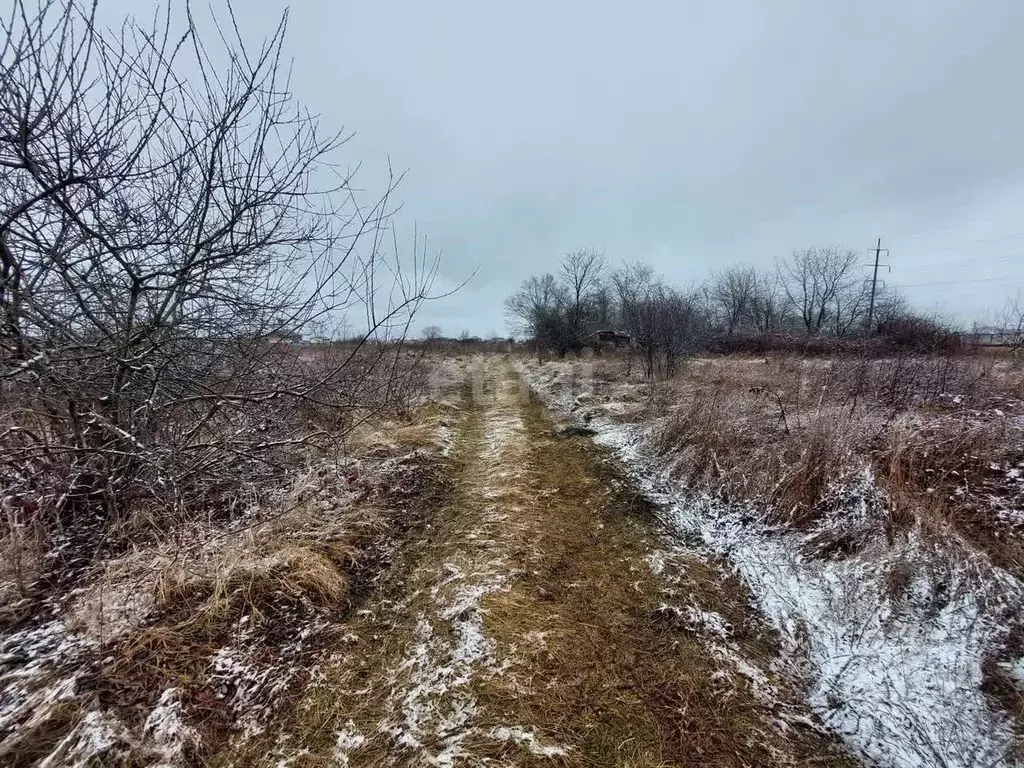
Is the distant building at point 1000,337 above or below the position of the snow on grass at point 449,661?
above

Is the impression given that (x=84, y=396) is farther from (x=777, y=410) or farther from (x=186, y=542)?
(x=777, y=410)

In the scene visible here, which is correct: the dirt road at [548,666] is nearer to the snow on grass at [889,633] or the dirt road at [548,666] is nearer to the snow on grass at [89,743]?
the snow on grass at [889,633]

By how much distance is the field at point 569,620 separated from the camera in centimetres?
192

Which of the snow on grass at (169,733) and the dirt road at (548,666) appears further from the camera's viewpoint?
the dirt road at (548,666)

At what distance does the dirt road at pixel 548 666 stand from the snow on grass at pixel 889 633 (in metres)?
0.22

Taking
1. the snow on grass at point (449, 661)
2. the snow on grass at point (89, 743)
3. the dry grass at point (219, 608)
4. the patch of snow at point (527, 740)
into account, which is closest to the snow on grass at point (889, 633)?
the patch of snow at point (527, 740)

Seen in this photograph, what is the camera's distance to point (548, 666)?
235cm

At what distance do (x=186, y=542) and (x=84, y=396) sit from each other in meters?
1.30

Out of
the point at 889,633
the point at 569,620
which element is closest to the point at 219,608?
the point at 569,620

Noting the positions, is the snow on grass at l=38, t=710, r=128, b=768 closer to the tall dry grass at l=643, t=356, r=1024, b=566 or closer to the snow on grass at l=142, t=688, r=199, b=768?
the snow on grass at l=142, t=688, r=199, b=768

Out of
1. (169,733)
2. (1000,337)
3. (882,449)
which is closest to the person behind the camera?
(169,733)

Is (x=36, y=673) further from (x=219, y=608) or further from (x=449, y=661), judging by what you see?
(x=449, y=661)

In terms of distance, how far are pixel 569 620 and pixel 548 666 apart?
0.44 meters

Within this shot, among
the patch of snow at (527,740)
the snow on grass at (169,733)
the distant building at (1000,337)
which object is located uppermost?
the distant building at (1000,337)
